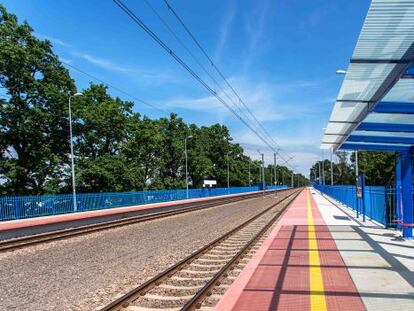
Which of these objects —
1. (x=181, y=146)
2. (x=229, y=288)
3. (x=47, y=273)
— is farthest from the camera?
(x=181, y=146)

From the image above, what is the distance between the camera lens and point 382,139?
1430 cm

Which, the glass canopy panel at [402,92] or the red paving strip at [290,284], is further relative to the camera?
the glass canopy panel at [402,92]

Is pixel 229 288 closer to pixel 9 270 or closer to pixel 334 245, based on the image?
pixel 334 245

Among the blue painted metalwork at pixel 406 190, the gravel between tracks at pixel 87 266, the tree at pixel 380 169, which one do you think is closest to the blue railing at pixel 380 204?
the blue painted metalwork at pixel 406 190

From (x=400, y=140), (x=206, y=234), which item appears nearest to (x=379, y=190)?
(x=400, y=140)

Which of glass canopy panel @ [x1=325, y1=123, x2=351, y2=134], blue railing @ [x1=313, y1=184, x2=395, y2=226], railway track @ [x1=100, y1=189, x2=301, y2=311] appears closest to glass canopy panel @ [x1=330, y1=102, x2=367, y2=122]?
glass canopy panel @ [x1=325, y1=123, x2=351, y2=134]

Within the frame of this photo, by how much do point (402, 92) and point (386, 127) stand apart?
317cm

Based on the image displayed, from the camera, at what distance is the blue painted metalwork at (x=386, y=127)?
11.8 meters

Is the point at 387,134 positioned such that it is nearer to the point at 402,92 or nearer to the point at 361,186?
the point at 402,92

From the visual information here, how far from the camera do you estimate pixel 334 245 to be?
12.6 metres

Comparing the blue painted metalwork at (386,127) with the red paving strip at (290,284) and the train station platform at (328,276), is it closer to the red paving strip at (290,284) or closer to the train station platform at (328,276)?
the train station platform at (328,276)

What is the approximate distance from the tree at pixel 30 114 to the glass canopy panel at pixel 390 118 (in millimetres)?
34113

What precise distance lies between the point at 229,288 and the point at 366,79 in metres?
4.57

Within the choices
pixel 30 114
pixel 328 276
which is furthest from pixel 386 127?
pixel 30 114
